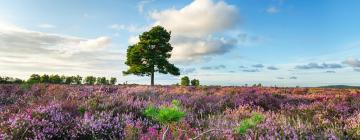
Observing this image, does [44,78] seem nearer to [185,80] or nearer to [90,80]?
[90,80]

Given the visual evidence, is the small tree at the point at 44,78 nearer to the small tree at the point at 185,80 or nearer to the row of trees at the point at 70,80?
the row of trees at the point at 70,80

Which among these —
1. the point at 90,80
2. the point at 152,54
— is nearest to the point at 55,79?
the point at 90,80

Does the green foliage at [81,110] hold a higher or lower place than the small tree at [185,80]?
lower

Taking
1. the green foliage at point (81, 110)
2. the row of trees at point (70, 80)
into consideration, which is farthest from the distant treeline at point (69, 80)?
the green foliage at point (81, 110)

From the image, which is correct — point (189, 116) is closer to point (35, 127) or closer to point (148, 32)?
point (35, 127)

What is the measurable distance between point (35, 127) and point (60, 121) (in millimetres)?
414

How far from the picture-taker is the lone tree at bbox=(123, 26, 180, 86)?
39.5 meters

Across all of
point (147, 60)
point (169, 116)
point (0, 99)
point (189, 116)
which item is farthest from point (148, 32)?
point (169, 116)

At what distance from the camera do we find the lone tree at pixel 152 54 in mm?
39469

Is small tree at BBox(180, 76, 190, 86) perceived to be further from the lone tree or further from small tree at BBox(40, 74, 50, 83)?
small tree at BBox(40, 74, 50, 83)

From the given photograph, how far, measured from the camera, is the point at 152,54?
3966 cm

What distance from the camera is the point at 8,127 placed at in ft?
16.1

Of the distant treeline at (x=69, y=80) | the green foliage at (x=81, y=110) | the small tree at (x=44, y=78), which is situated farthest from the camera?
the small tree at (x=44, y=78)


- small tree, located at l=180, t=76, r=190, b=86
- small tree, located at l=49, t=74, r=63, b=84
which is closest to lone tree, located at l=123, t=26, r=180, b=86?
small tree, located at l=180, t=76, r=190, b=86
